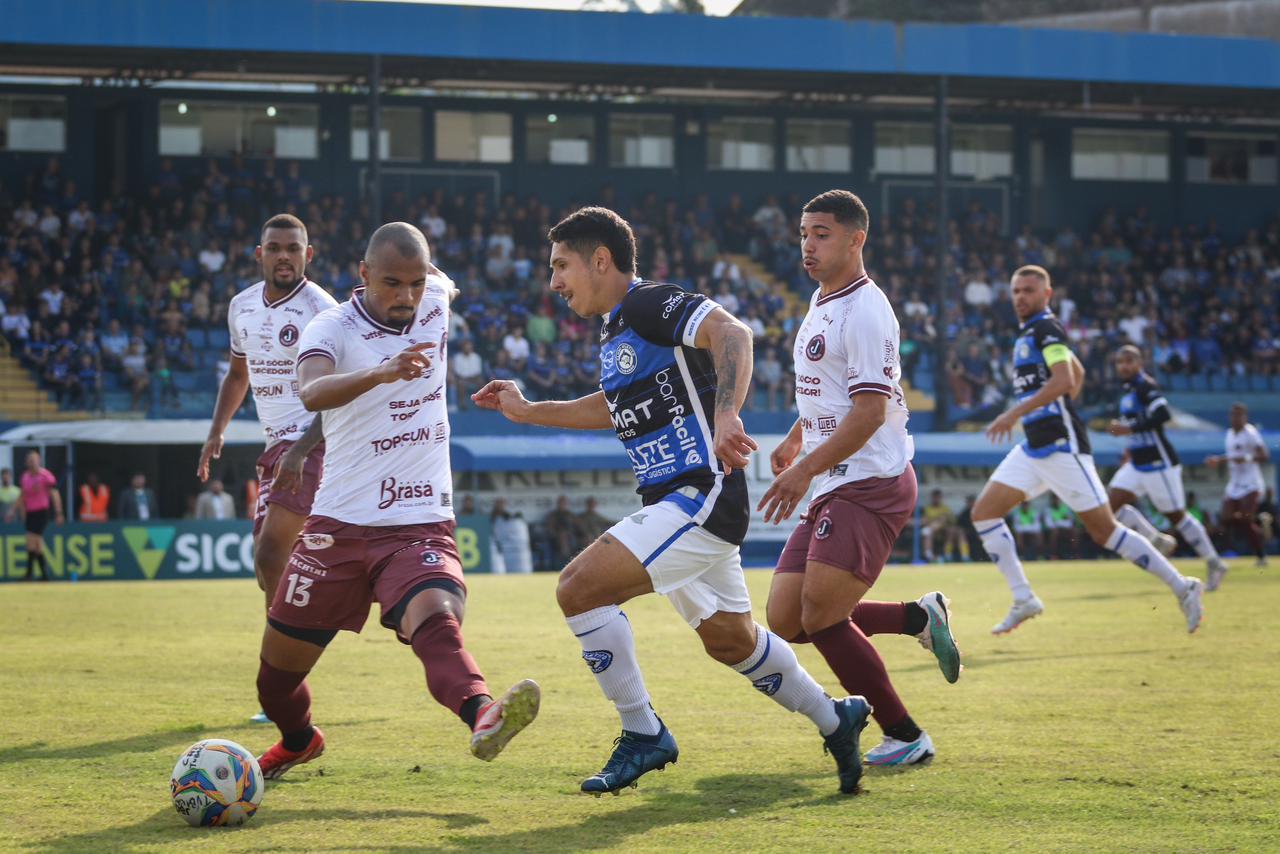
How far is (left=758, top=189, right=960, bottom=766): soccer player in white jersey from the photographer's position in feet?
22.9

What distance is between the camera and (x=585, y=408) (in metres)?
6.95

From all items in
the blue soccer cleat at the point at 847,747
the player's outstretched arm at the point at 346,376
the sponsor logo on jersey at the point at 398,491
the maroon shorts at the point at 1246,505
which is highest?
the player's outstretched arm at the point at 346,376

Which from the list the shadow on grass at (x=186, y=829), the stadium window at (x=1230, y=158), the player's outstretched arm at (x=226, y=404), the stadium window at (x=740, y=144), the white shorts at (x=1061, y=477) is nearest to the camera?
the shadow on grass at (x=186, y=829)

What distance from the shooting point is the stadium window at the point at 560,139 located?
42906mm

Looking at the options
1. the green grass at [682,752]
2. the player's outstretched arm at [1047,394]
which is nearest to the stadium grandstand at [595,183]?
the green grass at [682,752]

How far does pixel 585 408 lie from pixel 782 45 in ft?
107

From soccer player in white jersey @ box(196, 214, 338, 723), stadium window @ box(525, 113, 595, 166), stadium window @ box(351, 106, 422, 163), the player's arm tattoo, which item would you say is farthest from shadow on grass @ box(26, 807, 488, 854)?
stadium window @ box(525, 113, 595, 166)

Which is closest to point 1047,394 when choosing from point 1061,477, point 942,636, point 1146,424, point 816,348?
point 1061,477

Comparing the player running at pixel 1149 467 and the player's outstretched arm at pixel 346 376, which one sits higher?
the player's outstretched arm at pixel 346 376

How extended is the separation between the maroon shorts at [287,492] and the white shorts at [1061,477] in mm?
6025

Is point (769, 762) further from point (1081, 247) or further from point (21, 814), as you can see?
point (1081, 247)

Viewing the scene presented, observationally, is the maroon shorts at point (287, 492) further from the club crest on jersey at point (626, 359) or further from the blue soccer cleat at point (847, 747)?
the blue soccer cleat at point (847, 747)

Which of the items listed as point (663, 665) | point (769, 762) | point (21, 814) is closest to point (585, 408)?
point (769, 762)

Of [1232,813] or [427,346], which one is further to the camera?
[427,346]
